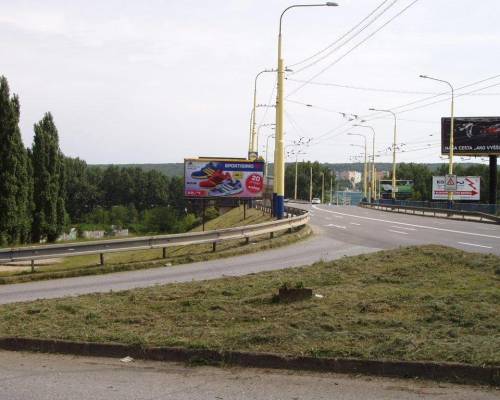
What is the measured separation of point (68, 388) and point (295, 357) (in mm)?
2347

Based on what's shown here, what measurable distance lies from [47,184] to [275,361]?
48.4 meters

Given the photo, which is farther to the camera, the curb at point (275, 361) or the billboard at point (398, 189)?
the billboard at point (398, 189)

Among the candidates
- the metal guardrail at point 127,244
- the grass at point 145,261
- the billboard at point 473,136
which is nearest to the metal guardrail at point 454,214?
the billboard at point 473,136

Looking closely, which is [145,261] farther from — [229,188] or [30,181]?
[30,181]

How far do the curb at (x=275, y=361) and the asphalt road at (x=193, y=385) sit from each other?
11 cm

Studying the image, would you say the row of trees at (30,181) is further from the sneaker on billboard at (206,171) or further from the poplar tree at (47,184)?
the sneaker on billboard at (206,171)

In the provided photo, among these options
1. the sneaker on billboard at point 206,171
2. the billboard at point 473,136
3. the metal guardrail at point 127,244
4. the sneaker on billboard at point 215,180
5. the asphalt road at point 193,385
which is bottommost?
the asphalt road at point 193,385

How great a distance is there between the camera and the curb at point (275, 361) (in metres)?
6.28

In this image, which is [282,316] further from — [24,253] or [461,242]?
[461,242]

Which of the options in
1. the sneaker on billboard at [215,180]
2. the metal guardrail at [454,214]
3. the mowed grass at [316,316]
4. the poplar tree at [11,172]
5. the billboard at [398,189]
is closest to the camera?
the mowed grass at [316,316]

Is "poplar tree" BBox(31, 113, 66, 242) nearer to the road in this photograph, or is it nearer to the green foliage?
the road

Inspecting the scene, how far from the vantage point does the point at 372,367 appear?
6570 millimetres

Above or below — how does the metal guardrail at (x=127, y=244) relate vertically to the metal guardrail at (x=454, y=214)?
above

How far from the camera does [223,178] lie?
101ft
